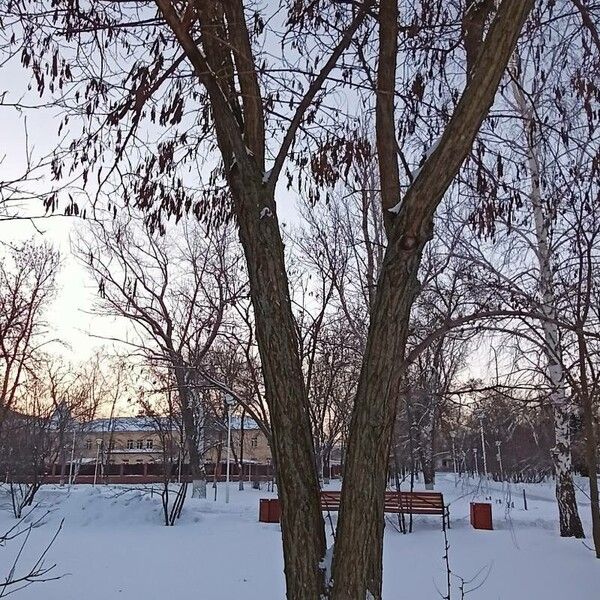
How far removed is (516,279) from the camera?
10258 mm

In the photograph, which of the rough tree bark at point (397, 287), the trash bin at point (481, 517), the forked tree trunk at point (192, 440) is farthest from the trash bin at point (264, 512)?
the rough tree bark at point (397, 287)

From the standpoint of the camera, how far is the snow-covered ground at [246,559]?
21.5 ft

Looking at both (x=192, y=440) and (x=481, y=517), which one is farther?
(x=192, y=440)

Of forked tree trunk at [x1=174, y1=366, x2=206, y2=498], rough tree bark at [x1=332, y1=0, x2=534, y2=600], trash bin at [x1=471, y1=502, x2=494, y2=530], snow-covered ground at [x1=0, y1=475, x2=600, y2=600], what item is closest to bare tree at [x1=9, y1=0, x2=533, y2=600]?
rough tree bark at [x1=332, y1=0, x2=534, y2=600]

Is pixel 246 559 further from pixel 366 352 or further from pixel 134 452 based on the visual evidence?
pixel 134 452

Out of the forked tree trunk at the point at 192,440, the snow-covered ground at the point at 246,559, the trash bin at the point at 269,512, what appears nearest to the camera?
the snow-covered ground at the point at 246,559

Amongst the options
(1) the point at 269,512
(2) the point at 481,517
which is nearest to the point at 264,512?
(1) the point at 269,512

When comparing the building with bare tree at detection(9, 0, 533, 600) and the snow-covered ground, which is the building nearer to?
the snow-covered ground

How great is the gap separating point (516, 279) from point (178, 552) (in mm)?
7024

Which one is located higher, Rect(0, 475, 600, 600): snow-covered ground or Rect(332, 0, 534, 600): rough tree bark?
Rect(332, 0, 534, 600): rough tree bark

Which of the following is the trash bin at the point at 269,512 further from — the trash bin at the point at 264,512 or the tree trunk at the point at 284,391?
the tree trunk at the point at 284,391

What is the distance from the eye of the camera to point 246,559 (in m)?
8.62

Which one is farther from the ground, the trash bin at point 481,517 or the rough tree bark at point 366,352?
the rough tree bark at point 366,352

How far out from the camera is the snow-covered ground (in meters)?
6.57
